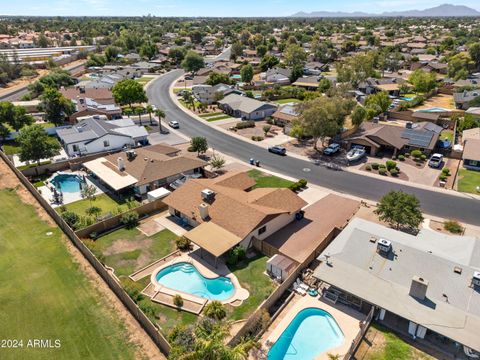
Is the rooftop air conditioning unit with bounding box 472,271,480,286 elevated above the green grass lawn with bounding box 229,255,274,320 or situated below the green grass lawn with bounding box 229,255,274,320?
above

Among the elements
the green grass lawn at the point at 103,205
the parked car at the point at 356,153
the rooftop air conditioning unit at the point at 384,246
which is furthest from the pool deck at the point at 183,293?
the parked car at the point at 356,153

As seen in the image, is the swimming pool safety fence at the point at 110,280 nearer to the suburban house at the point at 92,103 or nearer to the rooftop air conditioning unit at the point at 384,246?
the rooftop air conditioning unit at the point at 384,246

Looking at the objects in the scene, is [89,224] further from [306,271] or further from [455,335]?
[455,335]

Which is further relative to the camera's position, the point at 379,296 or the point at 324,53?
the point at 324,53

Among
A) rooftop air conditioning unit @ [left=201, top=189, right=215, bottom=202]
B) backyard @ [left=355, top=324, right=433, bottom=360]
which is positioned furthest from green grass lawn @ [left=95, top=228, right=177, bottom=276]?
backyard @ [left=355, top=324, right=433, bottom=360]

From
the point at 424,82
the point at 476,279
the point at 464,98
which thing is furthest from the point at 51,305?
the point at 424,82

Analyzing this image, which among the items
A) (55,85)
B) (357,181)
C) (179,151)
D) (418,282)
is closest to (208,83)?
(55,85)

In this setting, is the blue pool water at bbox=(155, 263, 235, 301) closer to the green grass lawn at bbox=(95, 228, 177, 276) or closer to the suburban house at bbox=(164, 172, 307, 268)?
the suburban house at bbox=(164, 172, 307, 268)
